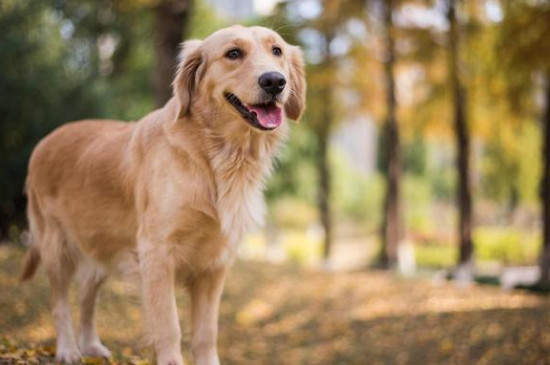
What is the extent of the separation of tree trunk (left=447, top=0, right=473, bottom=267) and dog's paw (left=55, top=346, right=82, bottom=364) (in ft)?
42.3

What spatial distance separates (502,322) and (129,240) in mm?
6031

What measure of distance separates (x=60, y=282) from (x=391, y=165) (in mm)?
14545

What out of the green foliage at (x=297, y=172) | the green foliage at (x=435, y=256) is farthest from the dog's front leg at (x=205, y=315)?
the green foliage at (x=297, y=172)

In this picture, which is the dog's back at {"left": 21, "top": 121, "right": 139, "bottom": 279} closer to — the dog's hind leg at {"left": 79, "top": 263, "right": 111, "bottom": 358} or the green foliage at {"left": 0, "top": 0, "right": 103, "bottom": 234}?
the dog's hind leg at {"left": 79, "top": 263, "right": 111, "bottom": 358}

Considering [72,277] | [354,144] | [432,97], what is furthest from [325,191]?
[354,144]

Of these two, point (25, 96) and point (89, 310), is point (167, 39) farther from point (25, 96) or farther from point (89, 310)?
point (89, 310)

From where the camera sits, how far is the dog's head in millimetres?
4023

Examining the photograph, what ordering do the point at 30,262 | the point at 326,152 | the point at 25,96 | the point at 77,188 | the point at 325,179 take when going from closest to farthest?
the point at 77,188 < the point at 30,262 < the point at 25,96 < the point at 325,179 < the point at 326,152

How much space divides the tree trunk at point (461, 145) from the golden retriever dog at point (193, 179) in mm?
12313

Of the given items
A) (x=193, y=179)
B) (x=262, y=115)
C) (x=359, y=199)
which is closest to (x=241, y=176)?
(x=193, y=179)

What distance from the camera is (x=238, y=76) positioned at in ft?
13.5

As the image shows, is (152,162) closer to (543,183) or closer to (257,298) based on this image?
(257,298)

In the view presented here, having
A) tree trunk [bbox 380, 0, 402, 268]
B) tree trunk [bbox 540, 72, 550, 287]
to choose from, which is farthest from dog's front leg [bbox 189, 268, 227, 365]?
tree trunk [bbox 380, 0, 402, 268]

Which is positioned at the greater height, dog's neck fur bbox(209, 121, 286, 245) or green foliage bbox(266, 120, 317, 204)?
dog's neck fur bbox(209, 121, 286, 245)
